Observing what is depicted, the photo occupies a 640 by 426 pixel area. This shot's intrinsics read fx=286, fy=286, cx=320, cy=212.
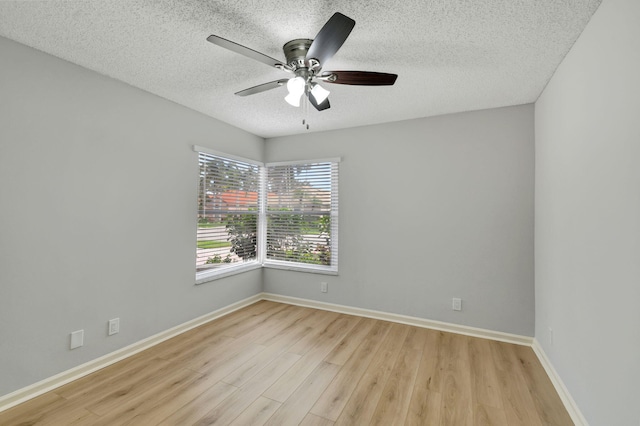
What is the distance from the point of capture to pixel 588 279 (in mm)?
1697

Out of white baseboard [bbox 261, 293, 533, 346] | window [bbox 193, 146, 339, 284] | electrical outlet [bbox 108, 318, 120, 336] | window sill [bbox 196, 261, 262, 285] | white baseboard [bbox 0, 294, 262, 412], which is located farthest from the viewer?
window [bbox 193, 146, 339, 284]

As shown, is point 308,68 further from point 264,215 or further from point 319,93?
point 264,215

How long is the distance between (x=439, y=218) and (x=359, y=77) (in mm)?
2056

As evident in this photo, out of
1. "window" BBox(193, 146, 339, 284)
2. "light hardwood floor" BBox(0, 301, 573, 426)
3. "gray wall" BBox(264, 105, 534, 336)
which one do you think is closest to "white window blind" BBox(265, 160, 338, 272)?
"window" BBox(193, 146, 339, 284)

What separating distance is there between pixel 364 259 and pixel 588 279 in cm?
226

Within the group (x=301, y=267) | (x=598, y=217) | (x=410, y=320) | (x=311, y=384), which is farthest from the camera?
(x=301, y=267)

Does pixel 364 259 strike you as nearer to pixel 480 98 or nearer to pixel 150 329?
pixel 480 98

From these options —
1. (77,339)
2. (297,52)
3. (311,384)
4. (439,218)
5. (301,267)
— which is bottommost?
(311,384)

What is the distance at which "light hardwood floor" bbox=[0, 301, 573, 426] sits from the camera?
1872mm

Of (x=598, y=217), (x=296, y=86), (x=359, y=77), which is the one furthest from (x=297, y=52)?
(x=598, y=217)

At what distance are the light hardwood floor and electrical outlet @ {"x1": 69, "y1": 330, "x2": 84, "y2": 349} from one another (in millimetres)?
271

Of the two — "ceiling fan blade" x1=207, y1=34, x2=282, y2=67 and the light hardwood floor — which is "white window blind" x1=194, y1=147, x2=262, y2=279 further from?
"ceiling fan blade" x1=207, y1=34, x2=282, y2=67

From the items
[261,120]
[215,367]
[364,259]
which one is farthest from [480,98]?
[215,367]

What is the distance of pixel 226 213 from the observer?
3781 mm
